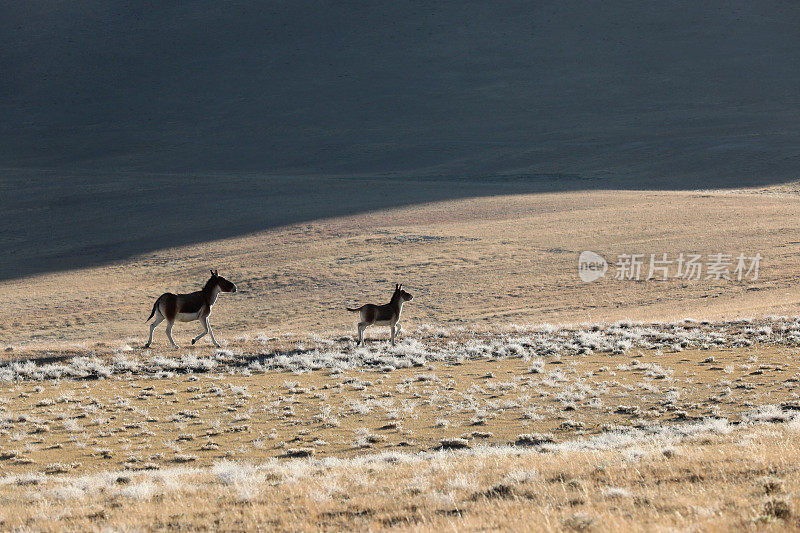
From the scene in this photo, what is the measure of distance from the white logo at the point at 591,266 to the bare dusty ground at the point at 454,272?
20.8 inches

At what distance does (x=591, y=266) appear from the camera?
42.3 meters

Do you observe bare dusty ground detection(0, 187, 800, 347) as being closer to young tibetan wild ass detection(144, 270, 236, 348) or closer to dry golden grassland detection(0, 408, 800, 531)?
young tibetan wild ass detection(144, 270, 236, 348)

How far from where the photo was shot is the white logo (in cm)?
4044

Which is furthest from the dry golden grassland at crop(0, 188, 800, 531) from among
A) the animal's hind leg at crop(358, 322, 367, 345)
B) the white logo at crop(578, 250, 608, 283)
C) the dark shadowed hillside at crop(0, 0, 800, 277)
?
the dark shadowed hillside at crop(0, 0, 800, 277)

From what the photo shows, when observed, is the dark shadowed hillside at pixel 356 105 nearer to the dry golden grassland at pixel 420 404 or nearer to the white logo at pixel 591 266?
the dry golden grassland at pixel 420 404

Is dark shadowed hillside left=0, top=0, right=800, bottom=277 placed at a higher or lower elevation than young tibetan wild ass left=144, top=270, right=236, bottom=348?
higher

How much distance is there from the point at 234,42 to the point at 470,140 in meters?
70.1

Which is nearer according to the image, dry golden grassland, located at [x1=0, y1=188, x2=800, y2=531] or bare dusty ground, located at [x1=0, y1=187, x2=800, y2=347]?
dry golden grassland, located at [x1=0, y1=188, x2=800, y2=531]

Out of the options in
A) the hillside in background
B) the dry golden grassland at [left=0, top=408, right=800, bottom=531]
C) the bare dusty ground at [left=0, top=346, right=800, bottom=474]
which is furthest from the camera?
the hillside in background

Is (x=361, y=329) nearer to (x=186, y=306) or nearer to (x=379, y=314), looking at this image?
(x=379, y=314)

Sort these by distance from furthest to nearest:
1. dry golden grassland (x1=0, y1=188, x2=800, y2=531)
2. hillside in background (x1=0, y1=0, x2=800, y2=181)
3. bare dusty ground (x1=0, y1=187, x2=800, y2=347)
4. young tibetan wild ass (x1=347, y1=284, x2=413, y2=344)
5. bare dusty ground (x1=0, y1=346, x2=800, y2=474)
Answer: hillside in background (x1=0, y1=0, x2=800, y2=181) → bare dusty ground (x1=0, y1=187, x2=800, y2=347) → young tibetan wild ass (x1=347, y1=284, x2=413, y2=344) → bare dusty ground (x1=0, y1=346, x2=800, y2=474) → dry golden grassland (x1=0, y1=188, x2=800, y2=531)

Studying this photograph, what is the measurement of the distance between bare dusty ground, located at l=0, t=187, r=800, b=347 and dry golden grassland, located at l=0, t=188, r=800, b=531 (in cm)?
21

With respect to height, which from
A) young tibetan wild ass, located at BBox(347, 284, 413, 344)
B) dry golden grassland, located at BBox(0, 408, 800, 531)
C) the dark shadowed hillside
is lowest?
dry golden grassland, located at BBox(0, 408, 800, 531)

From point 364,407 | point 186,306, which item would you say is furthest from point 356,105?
point 364,407
